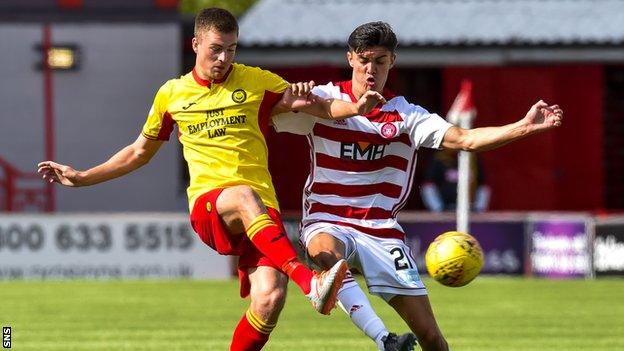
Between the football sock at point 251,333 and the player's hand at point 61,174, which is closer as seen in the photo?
the football sock at point 251,333

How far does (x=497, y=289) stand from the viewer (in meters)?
19.9

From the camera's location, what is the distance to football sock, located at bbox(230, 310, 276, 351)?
9.12 metres

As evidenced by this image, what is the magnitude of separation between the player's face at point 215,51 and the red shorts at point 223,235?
672 mm

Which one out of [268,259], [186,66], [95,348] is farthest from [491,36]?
A: [268,259]

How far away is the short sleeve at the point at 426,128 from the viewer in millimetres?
9602

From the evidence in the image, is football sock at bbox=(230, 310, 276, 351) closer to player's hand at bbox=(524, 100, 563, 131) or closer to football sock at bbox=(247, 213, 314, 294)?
football sock at bbox=(247, 213, 314, 294)

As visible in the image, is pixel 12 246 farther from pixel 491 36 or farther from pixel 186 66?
pixel 491 36

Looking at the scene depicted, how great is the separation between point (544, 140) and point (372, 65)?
1778cm

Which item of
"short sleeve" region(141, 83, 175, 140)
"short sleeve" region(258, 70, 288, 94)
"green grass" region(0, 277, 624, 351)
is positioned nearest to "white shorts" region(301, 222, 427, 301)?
"short sleeve" region(258, 70, 288, 94)

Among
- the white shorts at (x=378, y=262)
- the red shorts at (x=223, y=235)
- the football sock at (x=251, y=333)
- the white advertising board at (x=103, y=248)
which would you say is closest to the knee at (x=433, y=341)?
the white shorts at (x=378, y=262)

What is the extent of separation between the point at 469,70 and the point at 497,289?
7753 mm

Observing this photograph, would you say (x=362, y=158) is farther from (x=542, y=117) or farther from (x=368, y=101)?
(x=542, y=117)

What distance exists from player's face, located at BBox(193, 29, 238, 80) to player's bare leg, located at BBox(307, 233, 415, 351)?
1.08 metres

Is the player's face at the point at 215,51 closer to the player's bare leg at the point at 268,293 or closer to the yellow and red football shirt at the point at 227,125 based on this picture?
the yellow and red football shirt at the point at 227,125
